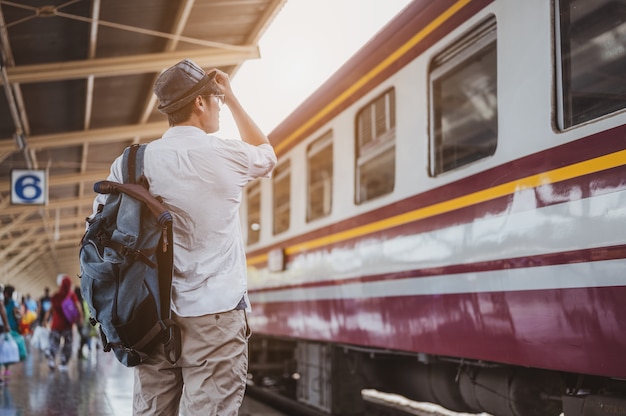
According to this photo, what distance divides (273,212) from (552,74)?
19.0 ft

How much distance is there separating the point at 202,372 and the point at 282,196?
6.77m

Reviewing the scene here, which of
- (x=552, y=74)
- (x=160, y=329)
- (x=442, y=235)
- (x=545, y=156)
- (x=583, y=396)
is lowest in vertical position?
(x=583, y=396)

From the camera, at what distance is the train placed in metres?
3.84

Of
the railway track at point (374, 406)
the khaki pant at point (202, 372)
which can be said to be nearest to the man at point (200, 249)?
the khaki pant at point (202, 372)

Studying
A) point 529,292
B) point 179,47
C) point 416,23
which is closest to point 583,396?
point 529,292

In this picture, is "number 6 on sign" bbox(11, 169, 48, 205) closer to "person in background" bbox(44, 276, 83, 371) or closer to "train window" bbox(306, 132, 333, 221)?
"person in background" bbox(44, 276, 83, 371)

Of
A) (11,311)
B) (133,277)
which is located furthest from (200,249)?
(11,311)

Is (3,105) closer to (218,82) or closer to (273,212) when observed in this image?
(273,212)

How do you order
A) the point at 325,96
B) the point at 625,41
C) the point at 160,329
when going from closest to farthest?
the point at 160,329
the point at 625,41
the point at 325,96

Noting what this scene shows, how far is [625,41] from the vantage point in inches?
177

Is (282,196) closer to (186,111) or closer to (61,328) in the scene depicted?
(186,111)

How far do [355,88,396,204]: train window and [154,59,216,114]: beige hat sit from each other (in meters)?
3.45

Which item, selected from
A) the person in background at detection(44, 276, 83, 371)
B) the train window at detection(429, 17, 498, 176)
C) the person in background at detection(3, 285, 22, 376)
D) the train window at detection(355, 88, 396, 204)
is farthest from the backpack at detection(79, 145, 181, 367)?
the person in background at detection(44, 276, 83, 371)

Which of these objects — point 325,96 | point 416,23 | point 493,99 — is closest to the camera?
point 416,23
